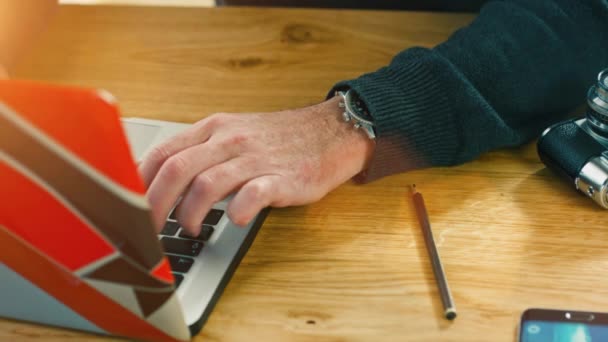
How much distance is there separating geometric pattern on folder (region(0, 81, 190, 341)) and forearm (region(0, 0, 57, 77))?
1.60 feet

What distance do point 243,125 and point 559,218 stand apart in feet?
1.04

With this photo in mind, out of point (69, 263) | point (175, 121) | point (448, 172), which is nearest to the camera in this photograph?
point (69, 263)

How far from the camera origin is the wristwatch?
29.3 inches

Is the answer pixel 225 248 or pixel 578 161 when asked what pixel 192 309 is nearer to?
pixel 225 248

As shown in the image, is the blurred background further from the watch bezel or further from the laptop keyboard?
the laptop keyboard

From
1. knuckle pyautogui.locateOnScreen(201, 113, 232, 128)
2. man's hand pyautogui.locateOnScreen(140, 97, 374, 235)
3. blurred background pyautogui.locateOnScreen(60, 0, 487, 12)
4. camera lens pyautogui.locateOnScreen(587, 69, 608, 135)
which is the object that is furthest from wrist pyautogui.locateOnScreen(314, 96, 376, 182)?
blurred background pyautogui.locateOnScreen(60, 0, 487, 12)

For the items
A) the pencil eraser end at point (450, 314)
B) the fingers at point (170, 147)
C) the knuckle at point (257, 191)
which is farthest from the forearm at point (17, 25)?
the pencil eraser end at point (450, 314)

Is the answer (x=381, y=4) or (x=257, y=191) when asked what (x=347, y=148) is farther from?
(x=381, y=4)

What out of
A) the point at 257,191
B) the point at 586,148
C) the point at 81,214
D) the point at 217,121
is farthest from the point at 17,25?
the point at 586,148

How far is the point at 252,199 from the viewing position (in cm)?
65

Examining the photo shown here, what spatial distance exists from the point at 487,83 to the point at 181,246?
37 centimetres

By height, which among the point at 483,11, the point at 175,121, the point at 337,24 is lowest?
the point at 175,121

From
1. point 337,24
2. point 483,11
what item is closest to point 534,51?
point 483,11

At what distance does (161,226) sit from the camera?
2.15 feet
